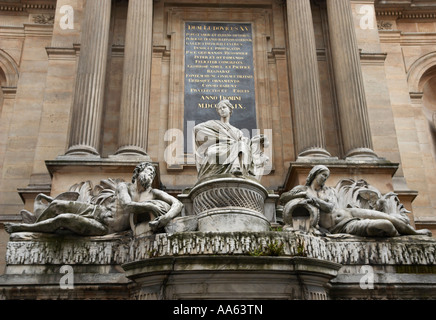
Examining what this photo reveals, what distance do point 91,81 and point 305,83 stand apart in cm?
590

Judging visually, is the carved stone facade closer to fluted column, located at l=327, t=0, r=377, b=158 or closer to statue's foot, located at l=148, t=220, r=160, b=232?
fluted column, located at l=327, t=0, r=377, b=158

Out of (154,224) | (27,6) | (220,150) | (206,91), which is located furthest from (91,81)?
(154,224)

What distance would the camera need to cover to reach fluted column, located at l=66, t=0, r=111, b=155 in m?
13.3

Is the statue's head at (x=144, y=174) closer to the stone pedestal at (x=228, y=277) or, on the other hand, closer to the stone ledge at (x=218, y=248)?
the stone ledge at (x=218, y=248)

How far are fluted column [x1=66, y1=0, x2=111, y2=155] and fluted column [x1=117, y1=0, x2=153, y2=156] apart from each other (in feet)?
2.02

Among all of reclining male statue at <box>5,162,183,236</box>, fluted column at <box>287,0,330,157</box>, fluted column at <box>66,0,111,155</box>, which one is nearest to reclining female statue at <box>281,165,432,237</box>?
reclining male statue at <box>5,162,183,236</box>

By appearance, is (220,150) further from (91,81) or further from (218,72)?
(218,72)

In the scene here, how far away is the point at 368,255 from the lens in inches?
332

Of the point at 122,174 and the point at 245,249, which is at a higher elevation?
the point at 122,174

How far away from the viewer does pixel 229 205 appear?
8.41 metres

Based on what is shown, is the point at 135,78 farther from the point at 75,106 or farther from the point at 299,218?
the point at 299,218

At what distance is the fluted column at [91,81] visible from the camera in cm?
1334
